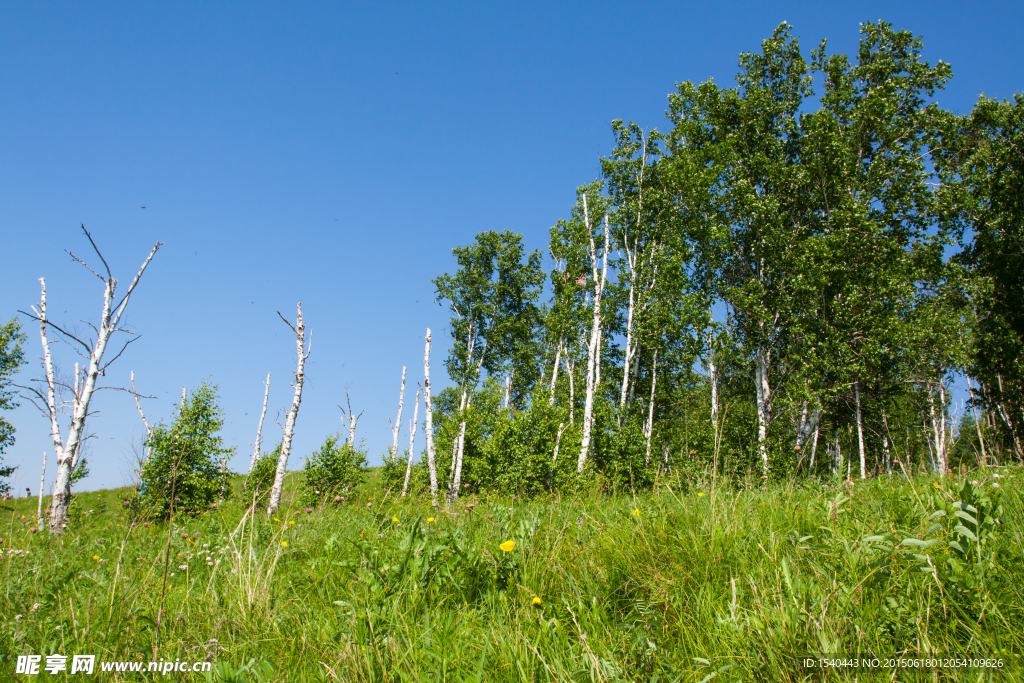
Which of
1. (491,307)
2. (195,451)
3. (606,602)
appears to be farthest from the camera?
(491,307)

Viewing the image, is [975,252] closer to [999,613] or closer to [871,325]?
[871,325]

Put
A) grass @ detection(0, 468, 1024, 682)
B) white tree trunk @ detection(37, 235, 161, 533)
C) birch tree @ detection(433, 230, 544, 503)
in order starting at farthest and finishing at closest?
birch tree @ detection(433, 230, 544, 503) < white tree trunk @ detection(37, 235, 161, 533) < grass @ detection(0, 468, 1024, 682)

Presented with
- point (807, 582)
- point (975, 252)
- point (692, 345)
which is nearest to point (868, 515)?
point (807, 582)

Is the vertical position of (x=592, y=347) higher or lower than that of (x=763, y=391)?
higher

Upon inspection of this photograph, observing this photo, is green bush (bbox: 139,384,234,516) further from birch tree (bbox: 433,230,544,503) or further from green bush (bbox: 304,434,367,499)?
birch tree (bbox: 433,230,544,503)

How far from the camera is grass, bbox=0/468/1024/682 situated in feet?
6.74

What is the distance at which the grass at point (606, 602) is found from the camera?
205 cm

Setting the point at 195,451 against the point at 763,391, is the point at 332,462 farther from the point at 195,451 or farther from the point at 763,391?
the point at 763,391

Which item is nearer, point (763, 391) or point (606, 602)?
point (606, 602)

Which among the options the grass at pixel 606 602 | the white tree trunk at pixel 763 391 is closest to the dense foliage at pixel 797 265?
the white tree trunk at pixel 763 391

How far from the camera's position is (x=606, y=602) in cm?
275

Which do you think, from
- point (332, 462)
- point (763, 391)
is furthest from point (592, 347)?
point (332, 462)

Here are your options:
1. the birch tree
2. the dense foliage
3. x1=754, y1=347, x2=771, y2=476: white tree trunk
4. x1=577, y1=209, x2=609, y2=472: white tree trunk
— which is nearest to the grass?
the dense foliage

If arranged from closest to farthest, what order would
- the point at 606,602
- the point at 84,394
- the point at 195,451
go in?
1. the point at 606,602
2. the point at 84,394
3. the point at 195,451
